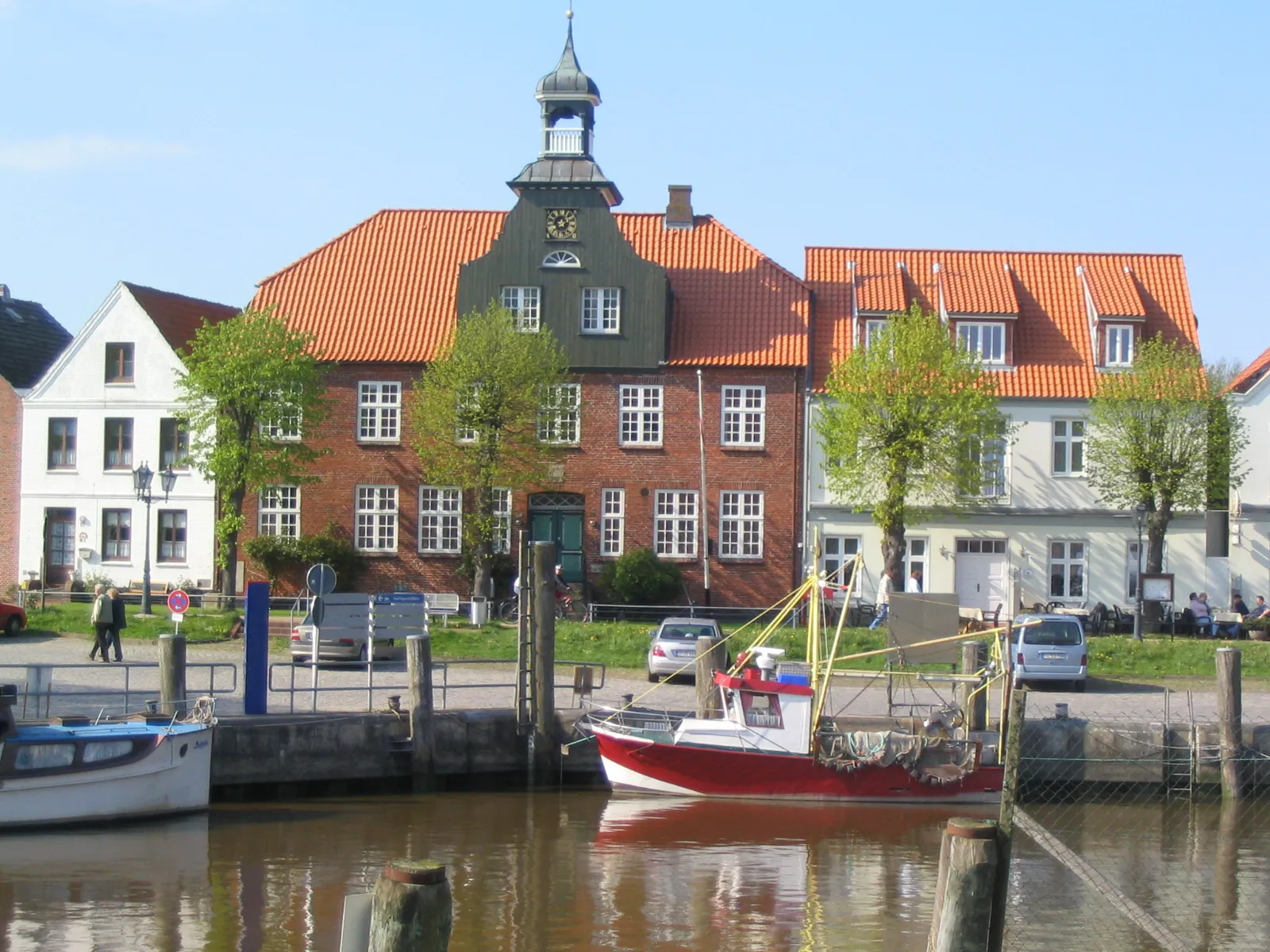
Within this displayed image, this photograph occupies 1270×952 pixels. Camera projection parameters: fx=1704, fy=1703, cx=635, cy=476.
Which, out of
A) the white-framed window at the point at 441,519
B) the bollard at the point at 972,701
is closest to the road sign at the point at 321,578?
the bollard at the point at 972,701

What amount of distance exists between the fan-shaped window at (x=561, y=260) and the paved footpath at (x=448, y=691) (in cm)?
1623

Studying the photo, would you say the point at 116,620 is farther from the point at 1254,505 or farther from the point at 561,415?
the point at 1254,505

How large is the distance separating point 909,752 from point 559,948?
955 centimetres

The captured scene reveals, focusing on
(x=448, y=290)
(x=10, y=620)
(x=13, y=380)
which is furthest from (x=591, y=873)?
(x=13, y=380)

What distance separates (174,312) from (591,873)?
34.9 metres

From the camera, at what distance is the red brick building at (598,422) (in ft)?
156

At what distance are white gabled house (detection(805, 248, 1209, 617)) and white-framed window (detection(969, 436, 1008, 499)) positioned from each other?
6 centimetres

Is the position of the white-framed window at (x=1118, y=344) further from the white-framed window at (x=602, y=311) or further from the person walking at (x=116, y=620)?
the person walking at (x=116, y=620)

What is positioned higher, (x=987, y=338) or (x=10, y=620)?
(x=987, y=338)

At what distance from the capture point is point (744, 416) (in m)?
47.9

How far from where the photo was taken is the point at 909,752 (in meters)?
25.8

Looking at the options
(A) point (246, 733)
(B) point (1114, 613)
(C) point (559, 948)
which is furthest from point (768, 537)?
(C) point (559, 948)

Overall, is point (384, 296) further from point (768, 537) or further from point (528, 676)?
point (528, 676)

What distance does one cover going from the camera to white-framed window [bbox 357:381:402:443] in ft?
159
